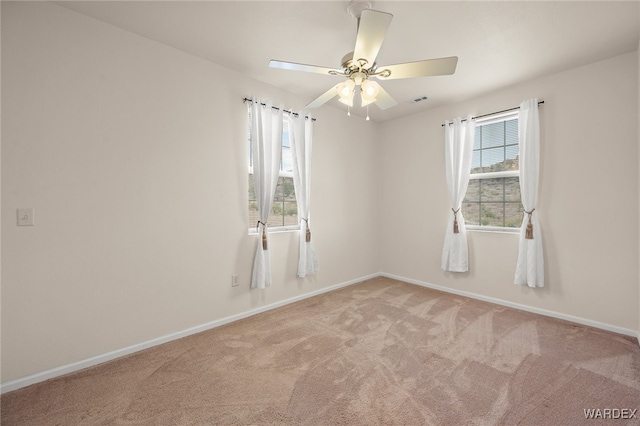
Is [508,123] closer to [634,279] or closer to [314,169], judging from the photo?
[634,279]

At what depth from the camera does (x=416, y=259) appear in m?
4.34

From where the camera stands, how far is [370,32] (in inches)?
63.9

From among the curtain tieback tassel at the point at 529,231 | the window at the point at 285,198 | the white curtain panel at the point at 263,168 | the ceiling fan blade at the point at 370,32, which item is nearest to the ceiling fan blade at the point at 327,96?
the ceiling fan blade at the point at 370,32

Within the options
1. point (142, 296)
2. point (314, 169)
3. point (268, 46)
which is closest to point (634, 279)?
point (314, 169)

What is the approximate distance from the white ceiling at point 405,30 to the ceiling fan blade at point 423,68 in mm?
478

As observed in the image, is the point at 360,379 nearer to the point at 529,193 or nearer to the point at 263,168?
the point at 263,168

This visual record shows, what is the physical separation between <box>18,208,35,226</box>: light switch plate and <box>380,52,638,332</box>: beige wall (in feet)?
14.5

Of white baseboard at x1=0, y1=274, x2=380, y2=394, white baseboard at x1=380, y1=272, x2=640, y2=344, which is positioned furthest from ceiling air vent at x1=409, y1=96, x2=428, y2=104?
white baseboard at x1=0, y1=274, x2=380, y2=394

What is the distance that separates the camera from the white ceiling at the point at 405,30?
2031mm

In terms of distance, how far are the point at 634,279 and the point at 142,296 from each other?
450cm

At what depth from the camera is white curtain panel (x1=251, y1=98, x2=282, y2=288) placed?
9.97ft

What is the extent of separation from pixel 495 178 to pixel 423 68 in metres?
2.34

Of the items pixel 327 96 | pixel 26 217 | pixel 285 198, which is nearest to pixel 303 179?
pixel 285 198

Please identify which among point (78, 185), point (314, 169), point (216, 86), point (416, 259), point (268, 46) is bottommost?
point (416, 259)
